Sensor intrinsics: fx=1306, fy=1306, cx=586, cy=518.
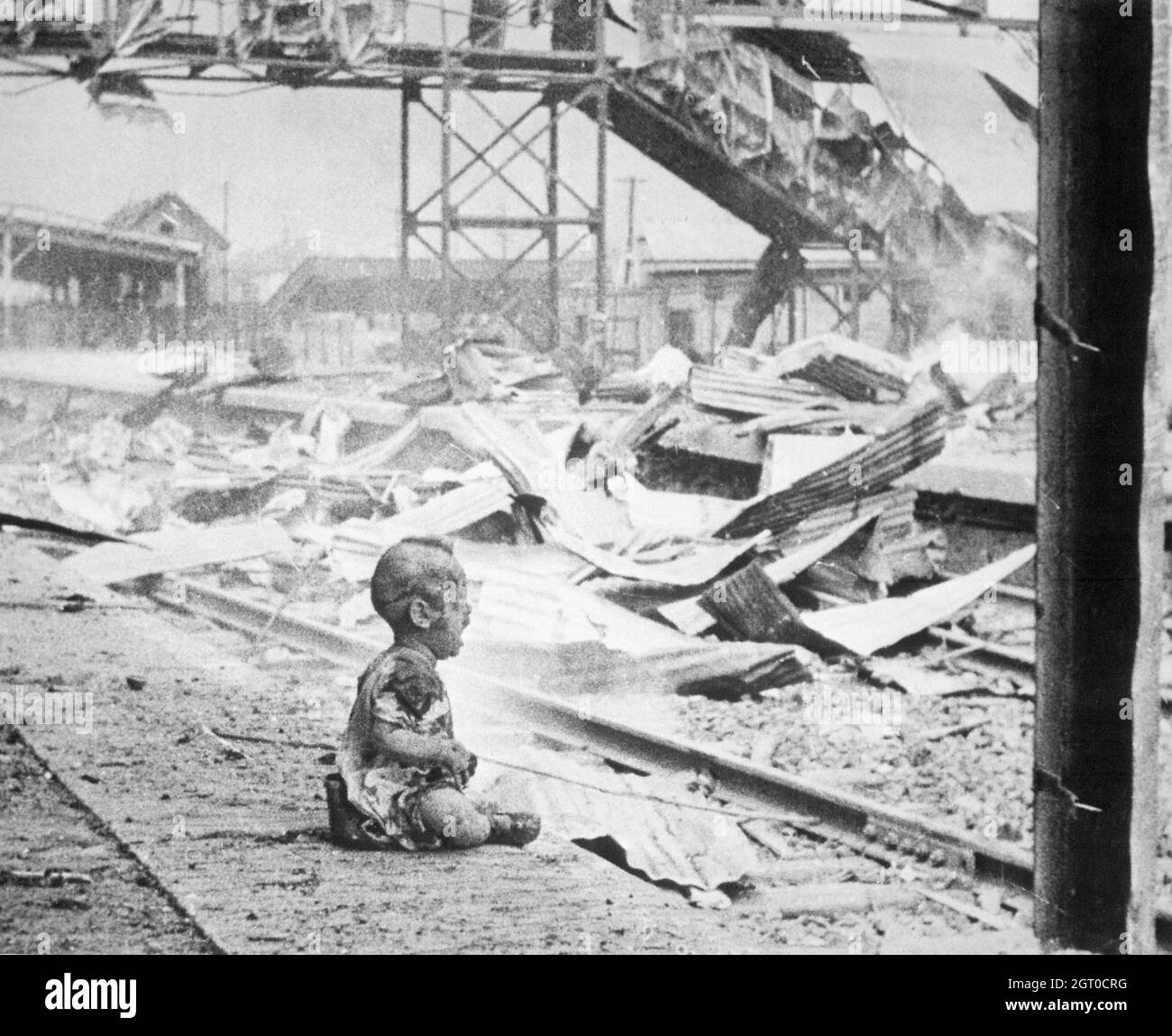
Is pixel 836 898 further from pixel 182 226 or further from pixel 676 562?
pixel 182 226

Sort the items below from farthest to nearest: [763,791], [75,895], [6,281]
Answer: [6,281], [763,791], [75,895]

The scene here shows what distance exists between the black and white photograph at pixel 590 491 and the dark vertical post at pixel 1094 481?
13mm

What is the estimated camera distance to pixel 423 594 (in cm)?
409

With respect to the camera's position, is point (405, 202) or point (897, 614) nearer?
point (405, 202)

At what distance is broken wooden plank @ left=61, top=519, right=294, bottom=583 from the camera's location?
599 cm

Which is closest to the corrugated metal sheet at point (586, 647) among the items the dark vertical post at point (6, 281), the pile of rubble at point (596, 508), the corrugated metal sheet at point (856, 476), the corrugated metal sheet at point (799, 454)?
the pile of rubble at point (596, 508)

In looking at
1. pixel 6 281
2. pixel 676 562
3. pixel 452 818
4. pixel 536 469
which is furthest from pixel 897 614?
pixel 6 281

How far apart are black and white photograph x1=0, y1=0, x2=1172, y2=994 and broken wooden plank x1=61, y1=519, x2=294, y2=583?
3cm

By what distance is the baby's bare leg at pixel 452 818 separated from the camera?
13.4ft

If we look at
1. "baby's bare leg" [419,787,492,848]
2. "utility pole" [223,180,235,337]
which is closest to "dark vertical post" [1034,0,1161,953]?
"baby's bare leg" [419,787,492,848]

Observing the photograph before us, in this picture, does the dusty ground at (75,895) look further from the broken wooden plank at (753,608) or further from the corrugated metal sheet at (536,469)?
the broken wooden plank at (753,608)

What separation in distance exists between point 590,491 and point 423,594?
1.76 meters

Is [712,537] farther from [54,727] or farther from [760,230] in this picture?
[54,727]
